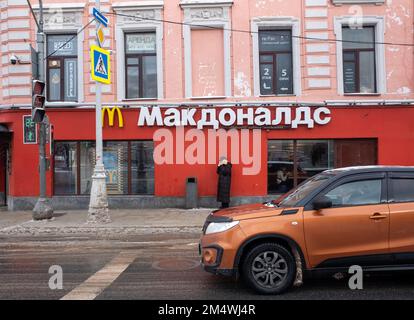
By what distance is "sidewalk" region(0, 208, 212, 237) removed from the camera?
12.6 metres

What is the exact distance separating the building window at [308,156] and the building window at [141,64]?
199 inches

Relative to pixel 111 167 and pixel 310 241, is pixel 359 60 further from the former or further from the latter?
pixel 310 241

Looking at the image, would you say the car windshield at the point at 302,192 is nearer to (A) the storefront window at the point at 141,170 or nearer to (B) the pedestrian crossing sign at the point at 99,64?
(B) the pedestrian crossing sign at the point at 99,64

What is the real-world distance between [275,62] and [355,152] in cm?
447

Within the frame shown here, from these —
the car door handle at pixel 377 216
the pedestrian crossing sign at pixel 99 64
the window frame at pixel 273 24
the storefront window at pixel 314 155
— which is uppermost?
the window frame at pixel 273 24

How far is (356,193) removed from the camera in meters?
6.28

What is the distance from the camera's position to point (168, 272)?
24.5ft

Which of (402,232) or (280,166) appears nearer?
(402,232)

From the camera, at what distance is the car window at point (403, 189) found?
623 centimetres

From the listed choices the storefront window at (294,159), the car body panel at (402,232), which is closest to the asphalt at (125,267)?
the car body panel at (402,232)

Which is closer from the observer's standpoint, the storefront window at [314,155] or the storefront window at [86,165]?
the storefront window at [314,155]

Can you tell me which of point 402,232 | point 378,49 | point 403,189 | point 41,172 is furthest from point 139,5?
point 402,232

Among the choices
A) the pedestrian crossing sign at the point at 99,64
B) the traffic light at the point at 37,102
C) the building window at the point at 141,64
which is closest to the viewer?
the pedestrian crossing sign at the point at 99,64
